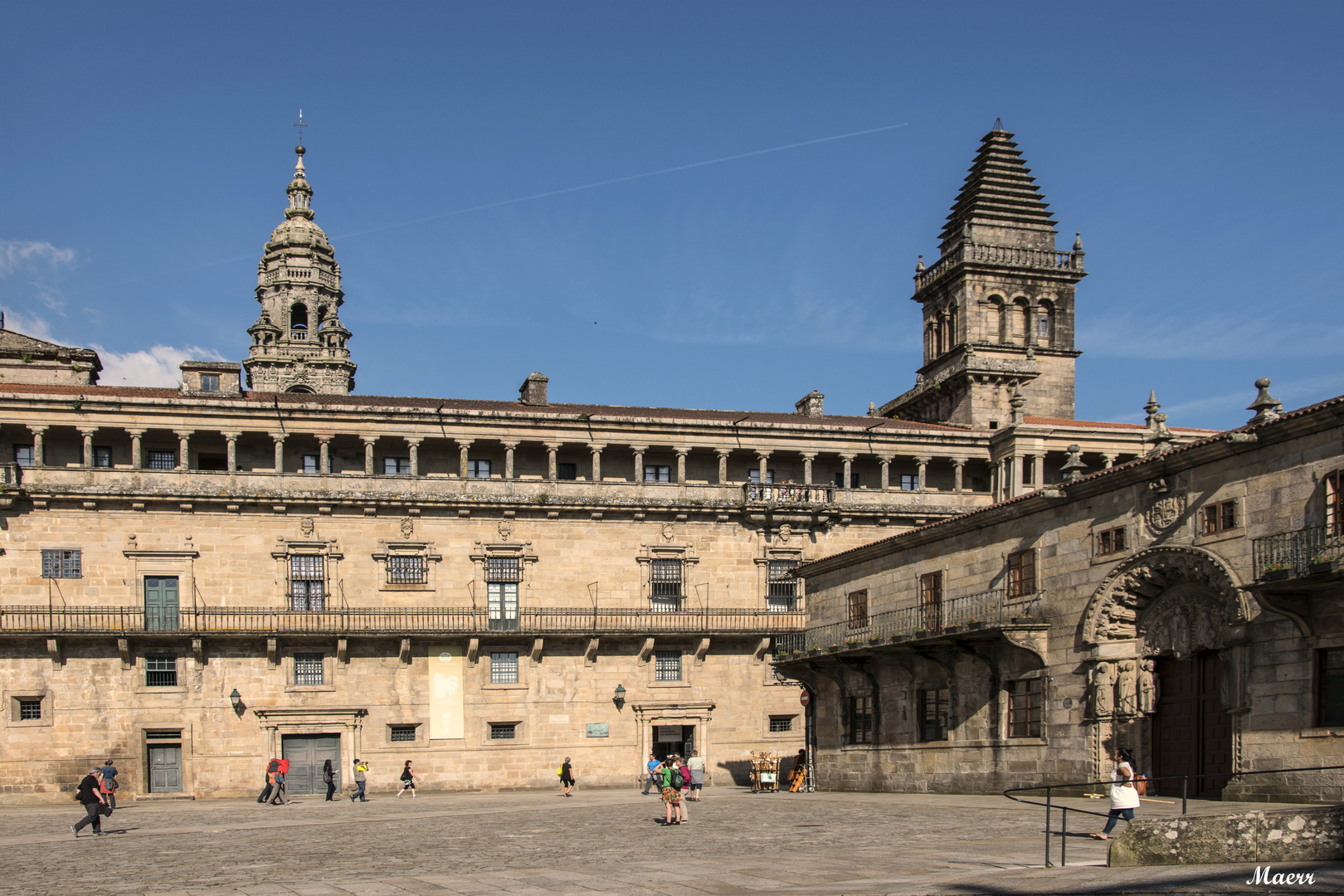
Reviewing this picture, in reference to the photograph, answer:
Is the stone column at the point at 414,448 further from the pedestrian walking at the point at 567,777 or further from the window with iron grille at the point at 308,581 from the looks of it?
the pedestrian walking at the point at 567,777

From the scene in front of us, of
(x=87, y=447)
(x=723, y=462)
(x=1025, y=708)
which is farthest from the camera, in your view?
(x=723, y=462)

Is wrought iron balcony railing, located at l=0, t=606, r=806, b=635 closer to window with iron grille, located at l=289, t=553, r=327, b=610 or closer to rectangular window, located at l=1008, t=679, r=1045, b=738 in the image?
window with iron grille, located at l=289, t=553, r=327, b=610

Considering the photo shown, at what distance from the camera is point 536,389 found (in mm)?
52094

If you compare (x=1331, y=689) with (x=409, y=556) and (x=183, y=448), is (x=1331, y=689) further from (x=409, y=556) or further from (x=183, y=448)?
(x=183, y=448)

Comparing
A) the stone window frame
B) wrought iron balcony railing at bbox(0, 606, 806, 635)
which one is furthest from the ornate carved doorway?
the stone window frame

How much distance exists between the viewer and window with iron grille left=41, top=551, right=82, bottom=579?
4153cm

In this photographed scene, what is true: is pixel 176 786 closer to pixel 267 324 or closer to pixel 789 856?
pixel 789 856

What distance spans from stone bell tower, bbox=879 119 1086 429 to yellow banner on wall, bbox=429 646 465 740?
23537 millimetres

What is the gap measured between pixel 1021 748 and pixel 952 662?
11.0 feet

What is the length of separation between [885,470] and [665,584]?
30.6 feet

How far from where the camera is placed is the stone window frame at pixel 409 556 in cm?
4388

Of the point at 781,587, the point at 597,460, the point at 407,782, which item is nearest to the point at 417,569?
the point at 597,460

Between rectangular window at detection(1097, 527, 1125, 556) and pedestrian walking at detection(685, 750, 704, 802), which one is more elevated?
rectangular window at detection(1097, 527, 1125, 556)

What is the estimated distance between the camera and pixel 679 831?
2306 centimetres
